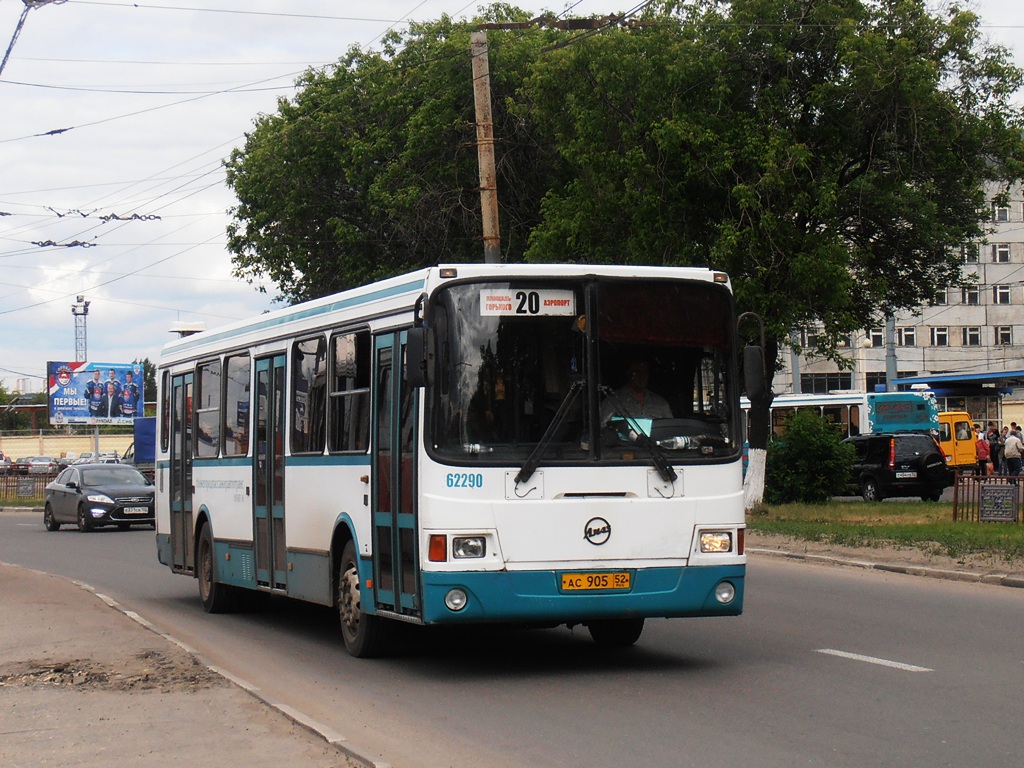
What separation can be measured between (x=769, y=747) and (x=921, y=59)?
67.6 feet

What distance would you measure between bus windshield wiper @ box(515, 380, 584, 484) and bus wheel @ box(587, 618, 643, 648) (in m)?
2.14

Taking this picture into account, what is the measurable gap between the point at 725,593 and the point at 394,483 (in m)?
2.43

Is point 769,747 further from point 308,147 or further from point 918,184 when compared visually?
point 308,147

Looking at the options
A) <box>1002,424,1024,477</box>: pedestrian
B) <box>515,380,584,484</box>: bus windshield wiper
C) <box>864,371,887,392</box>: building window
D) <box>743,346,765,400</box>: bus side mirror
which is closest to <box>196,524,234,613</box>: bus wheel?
<box>515,380,584,484</box>: bus windshield wiper

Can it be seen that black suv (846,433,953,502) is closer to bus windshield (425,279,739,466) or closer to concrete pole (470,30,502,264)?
concrete pole (470,30,502,264)

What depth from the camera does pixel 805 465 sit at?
3155 centimetres

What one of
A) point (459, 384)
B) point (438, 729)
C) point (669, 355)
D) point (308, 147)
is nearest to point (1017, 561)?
point (669, 355)

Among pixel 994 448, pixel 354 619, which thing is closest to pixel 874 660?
pixel 354 619

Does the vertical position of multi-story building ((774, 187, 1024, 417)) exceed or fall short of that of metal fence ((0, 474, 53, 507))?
it exceeds it

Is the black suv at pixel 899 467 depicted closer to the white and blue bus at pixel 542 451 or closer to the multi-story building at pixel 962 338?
the white and blue bus at pixel 542 451

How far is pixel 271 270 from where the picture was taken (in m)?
44.0

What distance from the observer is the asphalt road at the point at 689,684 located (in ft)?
25.2

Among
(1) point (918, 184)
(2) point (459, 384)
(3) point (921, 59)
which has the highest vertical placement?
(3) point (921, 59)

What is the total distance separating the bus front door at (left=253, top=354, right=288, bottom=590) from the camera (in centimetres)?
1308
